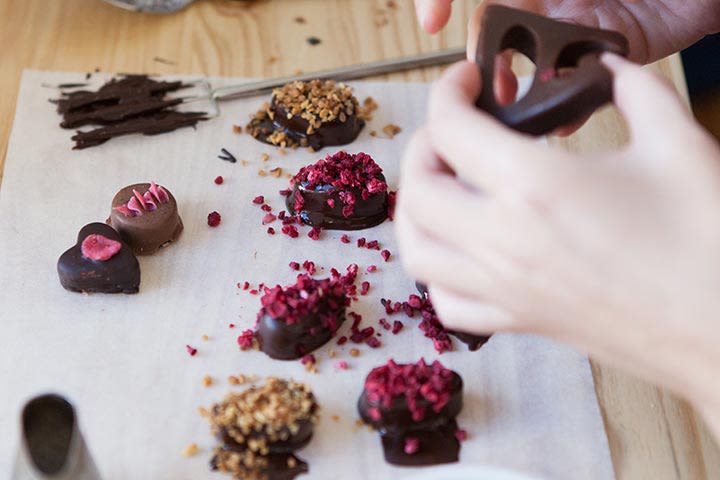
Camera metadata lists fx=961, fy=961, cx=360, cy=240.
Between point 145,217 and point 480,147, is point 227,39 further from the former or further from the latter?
point 480,147

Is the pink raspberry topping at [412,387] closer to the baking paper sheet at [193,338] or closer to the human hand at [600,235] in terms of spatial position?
the baking paper sheet at [193,338]

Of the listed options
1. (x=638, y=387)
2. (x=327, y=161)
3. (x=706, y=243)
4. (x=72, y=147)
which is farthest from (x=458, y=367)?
(x=72, y=147)

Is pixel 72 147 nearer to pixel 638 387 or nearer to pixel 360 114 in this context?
pixel 360 114

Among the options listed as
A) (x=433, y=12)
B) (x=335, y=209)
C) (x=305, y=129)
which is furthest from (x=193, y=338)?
(x=433, y=12)

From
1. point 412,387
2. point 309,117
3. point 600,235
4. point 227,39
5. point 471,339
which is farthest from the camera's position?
point 227,39

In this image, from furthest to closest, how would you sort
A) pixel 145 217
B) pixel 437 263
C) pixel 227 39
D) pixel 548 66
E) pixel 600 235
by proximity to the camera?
1. pixel 227 39
2. pixel 145 217
3. pixel 548 66
4. pixel 437 263
5. pixel 600 235

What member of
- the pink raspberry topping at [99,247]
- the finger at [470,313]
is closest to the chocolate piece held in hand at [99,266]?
the pink raspberry topping at [99,247]
